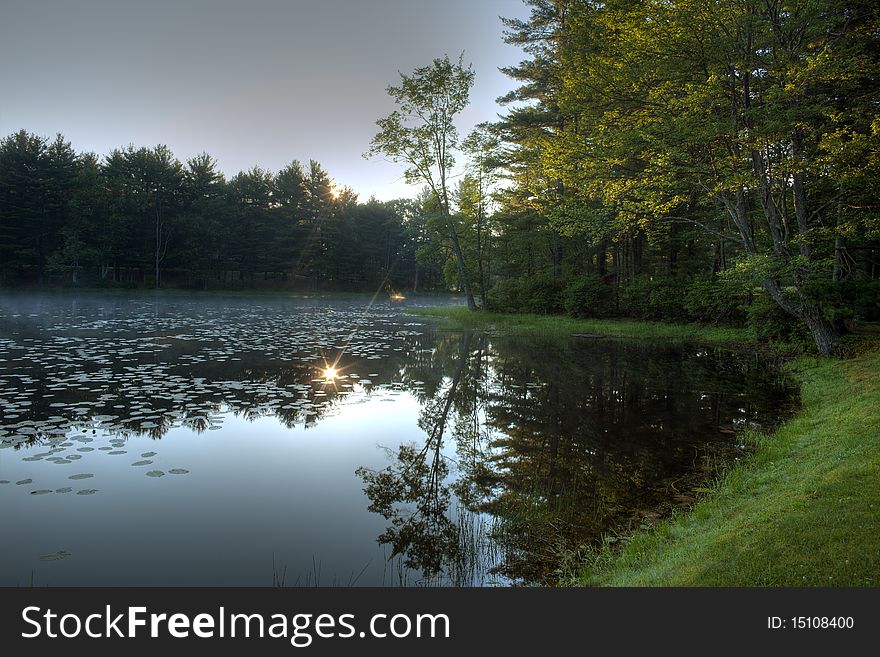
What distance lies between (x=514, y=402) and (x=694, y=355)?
961 centimetres

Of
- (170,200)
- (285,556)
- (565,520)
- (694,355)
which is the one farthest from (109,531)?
(170,200)

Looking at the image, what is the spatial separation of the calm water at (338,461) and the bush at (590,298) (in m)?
11.7

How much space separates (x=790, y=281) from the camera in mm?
15312

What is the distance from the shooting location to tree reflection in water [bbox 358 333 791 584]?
15.7 ft

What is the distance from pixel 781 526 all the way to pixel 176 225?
62237 mm

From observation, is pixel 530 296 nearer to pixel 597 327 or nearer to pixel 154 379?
pixel 597 327

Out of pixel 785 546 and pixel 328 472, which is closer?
pixel 785 546

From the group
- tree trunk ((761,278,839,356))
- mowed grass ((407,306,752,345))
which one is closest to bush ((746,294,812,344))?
tree trunk ((761,278,839,356))

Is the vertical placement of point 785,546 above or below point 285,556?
above

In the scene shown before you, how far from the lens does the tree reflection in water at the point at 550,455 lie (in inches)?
189

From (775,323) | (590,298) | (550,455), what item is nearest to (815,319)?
(775,323)

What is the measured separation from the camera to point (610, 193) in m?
17.4

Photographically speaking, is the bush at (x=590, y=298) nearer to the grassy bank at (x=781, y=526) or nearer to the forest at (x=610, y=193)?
the forest at (x=610, y=193)
